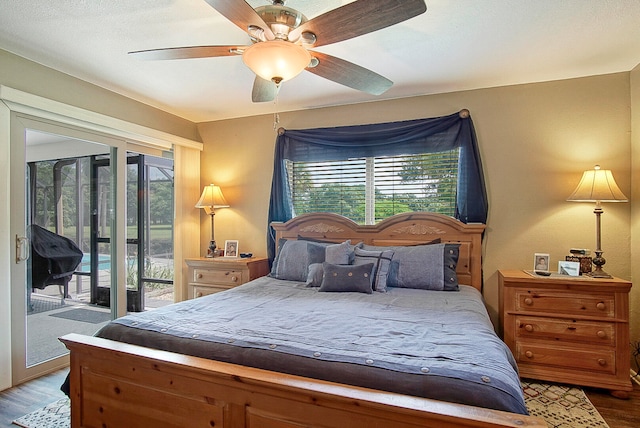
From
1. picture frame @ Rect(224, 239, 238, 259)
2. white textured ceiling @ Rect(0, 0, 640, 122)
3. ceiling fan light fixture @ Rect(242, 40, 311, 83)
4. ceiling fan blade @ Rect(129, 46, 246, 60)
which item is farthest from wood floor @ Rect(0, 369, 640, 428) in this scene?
ceiling fan light fixture @ Rect(242, 40, 311, 83)

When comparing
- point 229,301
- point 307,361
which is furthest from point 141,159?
point 307,361

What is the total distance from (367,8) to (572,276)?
2496 millimetres

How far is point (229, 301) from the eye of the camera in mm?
2346

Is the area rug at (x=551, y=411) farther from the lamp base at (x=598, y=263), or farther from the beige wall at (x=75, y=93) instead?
the beige wall at (x=75, y=93)

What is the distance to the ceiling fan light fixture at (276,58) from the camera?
5.23 ft

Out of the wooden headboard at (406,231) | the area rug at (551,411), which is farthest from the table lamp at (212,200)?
the area rug at (551,411)

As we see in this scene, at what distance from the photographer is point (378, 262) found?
2816 millimetres

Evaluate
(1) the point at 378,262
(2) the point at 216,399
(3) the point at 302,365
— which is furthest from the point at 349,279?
(2) the point at 216,399

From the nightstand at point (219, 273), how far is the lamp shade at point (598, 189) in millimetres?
2935

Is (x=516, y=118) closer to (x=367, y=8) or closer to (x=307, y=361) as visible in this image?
(x=367, y=8)

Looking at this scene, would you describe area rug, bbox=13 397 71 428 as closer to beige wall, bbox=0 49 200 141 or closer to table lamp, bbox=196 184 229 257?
table lamp, bbox=196 184 229 257

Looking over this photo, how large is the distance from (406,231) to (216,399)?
2.30 m

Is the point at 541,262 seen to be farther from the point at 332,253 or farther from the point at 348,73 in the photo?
the point at 348,73

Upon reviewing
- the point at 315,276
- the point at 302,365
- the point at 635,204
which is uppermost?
the point at 635,204
